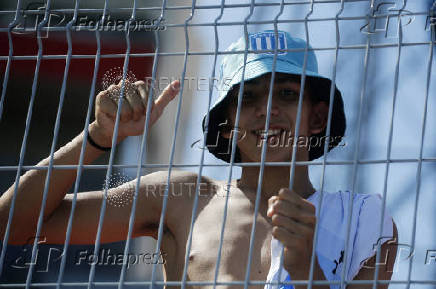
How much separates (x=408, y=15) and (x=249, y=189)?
1.01 meters

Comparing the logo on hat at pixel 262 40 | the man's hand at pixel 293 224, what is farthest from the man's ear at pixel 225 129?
the man's hand at pixel 293 224

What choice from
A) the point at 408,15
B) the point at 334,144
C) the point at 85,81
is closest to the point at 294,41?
the point at 334,144

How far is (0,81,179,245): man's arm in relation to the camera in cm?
339

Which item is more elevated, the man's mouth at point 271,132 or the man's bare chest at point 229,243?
the man's mouth at point 271,132

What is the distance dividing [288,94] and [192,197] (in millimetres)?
453

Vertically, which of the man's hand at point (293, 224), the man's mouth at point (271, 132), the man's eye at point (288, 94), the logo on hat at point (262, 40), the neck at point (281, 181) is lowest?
the man's hand at point (293, 224)

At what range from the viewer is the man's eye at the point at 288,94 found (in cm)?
369

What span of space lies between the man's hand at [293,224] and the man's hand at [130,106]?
567mm

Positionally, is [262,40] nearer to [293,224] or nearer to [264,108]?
[264,108]

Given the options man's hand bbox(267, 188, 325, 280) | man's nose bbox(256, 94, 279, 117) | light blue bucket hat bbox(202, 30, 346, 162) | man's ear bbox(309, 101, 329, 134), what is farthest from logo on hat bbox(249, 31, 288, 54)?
man's hand bbox(267, 188, 325, 280)

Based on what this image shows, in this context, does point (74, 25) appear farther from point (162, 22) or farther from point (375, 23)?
point (375, 23)

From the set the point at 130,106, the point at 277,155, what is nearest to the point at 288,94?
the point at 277,155

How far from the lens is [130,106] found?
3.37 metres

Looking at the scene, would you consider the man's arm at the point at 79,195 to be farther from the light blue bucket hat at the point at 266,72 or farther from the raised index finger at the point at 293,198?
the raised index finger at the point at 293,198
